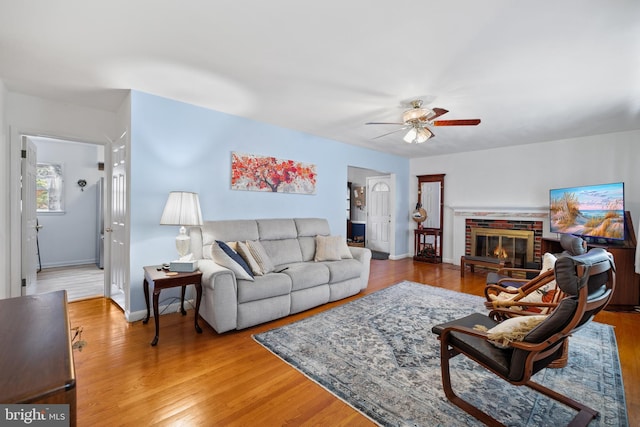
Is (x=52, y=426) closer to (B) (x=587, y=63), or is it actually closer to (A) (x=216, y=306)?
(A) (x=216, y=306)

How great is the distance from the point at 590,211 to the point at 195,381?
5244 millimetres

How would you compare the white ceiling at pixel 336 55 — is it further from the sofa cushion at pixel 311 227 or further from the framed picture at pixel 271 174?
the sofa cushion at pixel 311 227

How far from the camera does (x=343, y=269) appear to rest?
3727mm

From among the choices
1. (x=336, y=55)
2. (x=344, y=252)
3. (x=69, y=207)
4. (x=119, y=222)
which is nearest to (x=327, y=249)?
(x=344, y=252)

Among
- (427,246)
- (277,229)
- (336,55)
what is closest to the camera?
(336,55)

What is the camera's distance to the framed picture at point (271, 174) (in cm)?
390

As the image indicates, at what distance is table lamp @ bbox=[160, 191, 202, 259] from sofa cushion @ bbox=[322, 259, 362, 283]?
1642 mm

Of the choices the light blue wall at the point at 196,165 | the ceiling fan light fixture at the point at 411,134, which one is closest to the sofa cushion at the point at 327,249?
the light blue wall at the point at 196,165

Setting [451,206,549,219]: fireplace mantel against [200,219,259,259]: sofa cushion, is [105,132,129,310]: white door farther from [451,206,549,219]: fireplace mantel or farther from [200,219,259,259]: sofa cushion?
[451,206,549,219]: fireplace mantel

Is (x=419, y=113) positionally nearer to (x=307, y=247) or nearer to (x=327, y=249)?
(x=327, y=249)

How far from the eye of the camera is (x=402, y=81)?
2.76m

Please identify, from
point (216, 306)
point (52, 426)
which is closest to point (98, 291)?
point (216, 306)

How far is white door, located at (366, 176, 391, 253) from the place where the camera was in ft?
23.8

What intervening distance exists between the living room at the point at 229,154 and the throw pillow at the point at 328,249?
740mm
